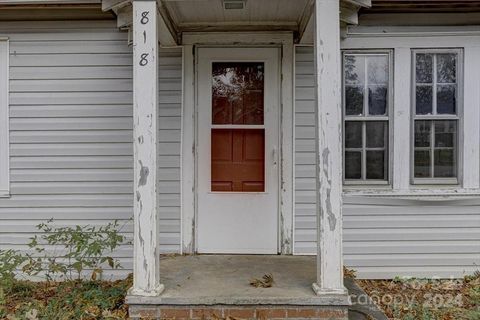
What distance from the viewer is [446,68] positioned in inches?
182

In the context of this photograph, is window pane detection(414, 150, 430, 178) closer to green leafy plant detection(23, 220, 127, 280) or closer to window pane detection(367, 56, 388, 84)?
window pane detection(367, 56, 388, 84)

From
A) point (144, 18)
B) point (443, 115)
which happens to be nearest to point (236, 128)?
point (144, 18)

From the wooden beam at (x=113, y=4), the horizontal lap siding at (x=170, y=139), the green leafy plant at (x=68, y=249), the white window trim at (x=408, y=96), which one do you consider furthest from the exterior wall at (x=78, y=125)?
the white window trim at (x=408, y=96)

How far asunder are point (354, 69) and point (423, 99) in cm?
85

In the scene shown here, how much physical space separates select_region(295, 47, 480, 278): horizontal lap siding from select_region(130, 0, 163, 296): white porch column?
73.6 inches

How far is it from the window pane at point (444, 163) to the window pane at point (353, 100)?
1.00m

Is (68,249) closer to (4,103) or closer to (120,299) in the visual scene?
(120,299)

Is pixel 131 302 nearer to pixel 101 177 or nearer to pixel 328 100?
pixel 101 177

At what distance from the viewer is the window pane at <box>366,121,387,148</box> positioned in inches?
183

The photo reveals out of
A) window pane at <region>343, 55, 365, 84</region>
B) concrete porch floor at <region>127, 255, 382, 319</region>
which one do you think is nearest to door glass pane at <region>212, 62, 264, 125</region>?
window pane at <region>343, 55, 365, 84</region>

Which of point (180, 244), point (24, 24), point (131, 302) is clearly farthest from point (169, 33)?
point (131, 302)

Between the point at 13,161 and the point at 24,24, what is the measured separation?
5.05 feet

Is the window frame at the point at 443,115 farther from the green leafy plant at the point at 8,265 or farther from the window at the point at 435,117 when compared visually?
the green leafy plant at the point at 8,265

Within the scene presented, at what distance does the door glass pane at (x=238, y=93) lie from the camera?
15.1ft
